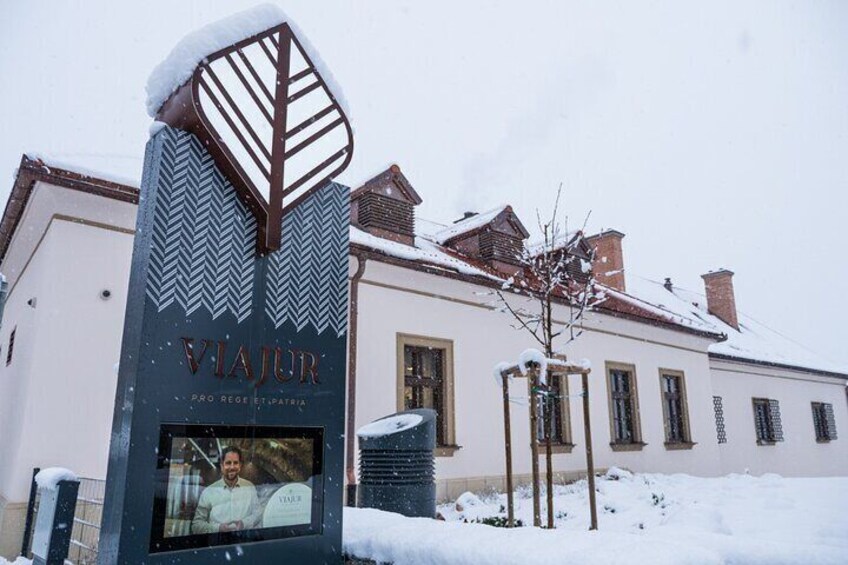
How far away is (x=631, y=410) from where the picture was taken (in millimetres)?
14109

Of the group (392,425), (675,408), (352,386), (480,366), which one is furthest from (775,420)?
(392,425)

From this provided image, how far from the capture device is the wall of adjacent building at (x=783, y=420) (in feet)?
57.4

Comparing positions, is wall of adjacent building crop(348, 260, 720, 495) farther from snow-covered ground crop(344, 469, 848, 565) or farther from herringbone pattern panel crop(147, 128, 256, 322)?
herringbone pattern panel crop(147, 128, 256, 322)

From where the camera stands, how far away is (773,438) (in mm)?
18609

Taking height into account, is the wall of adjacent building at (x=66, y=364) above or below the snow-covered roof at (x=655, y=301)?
below

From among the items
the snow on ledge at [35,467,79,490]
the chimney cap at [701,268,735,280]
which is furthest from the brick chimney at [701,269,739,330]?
the snow on ledge at [35,467,79,490]

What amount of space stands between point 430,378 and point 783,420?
572 inches

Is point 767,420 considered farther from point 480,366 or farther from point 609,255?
point 480,366

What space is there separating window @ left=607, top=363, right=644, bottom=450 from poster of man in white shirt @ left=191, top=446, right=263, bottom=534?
36.5ft

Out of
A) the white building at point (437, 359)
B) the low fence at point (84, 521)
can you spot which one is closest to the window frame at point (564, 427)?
the white building at point (437, 359)

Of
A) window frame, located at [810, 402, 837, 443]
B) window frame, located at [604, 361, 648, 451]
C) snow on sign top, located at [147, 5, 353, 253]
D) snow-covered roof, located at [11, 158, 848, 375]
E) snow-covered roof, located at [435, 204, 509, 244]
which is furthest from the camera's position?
window frame, located at [810, 402, 837, 443]

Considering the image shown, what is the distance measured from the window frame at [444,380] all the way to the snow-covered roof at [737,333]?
9.79 m

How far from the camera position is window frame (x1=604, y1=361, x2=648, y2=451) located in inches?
527

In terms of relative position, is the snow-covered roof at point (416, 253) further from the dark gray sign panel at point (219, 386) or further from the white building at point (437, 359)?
the dark gray sign panel at point (219, 386)
